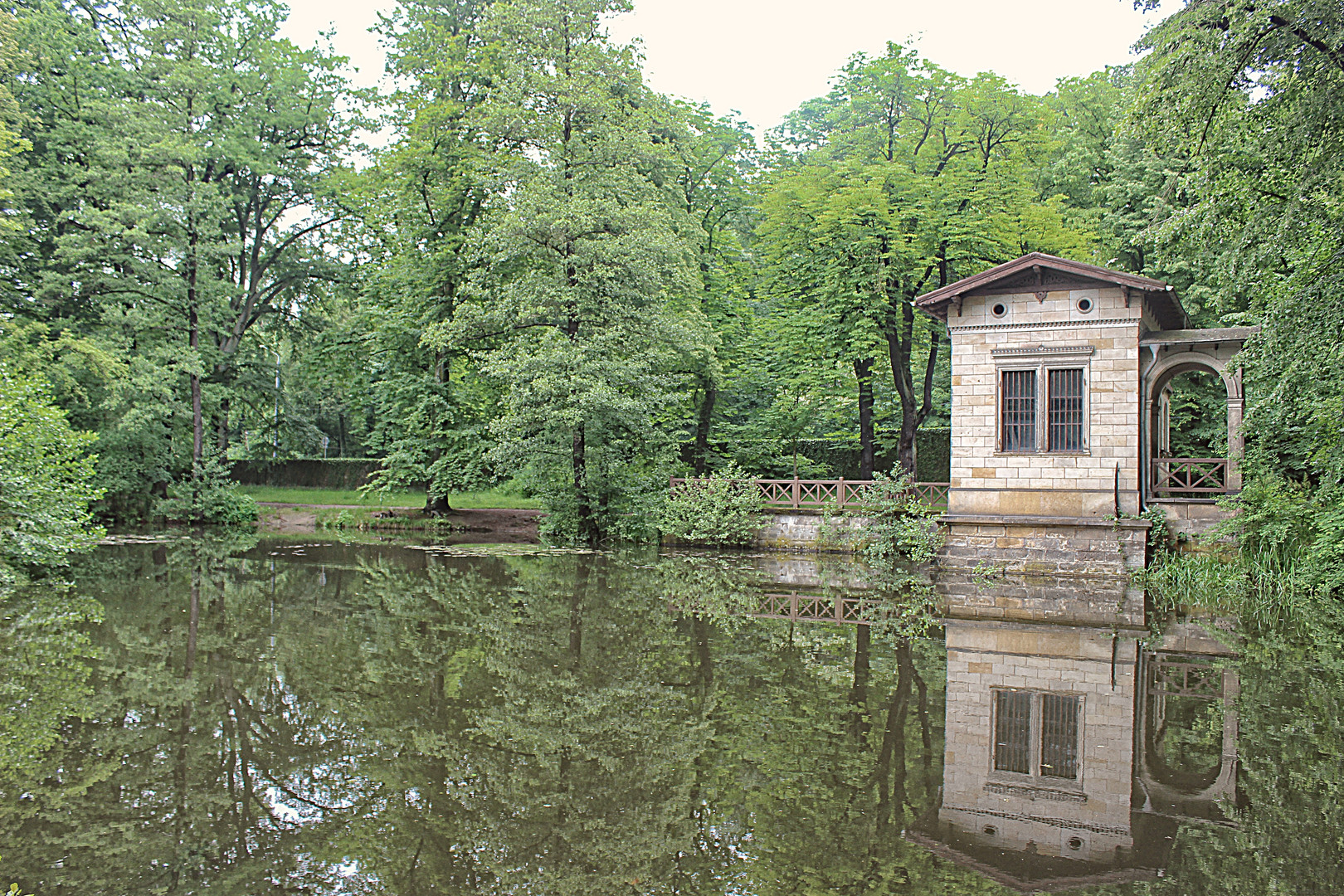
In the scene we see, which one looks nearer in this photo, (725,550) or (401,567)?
(401,567)

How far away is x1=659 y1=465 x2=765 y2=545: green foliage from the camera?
861 inches

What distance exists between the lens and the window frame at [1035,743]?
568cm

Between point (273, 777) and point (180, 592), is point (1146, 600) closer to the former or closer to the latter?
point (273, 777)

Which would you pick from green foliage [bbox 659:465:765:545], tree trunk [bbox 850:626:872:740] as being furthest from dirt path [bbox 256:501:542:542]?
tree trunk [bbox 850:626:872:740]

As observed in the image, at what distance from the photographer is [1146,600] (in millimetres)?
13789

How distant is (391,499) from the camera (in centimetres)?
3256

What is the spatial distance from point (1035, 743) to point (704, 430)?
2280cm

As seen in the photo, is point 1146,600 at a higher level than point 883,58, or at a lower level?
lower

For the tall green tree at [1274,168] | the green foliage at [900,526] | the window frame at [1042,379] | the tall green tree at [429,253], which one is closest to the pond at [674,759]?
the tall green tree at [1274,168]

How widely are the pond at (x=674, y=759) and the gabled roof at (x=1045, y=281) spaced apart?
837 centimetres

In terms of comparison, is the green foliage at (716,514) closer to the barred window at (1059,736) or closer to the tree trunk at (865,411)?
the tree trunk at (865,411)

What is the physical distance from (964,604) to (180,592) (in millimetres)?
11409

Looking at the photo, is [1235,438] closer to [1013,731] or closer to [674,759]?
[1013,731]

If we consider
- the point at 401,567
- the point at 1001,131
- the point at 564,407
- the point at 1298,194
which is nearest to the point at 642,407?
the point at 564,407
